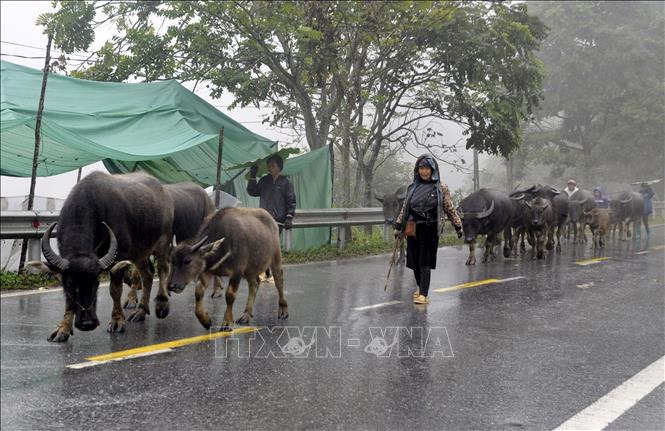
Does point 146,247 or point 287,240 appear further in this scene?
point 287,240

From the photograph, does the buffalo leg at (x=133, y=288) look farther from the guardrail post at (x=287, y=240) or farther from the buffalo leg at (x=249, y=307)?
the guardrail post at (x=287, y=240)

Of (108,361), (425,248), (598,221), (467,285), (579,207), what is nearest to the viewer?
(108,361)

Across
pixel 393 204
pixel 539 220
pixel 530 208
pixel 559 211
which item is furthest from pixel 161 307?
pixel 559 211

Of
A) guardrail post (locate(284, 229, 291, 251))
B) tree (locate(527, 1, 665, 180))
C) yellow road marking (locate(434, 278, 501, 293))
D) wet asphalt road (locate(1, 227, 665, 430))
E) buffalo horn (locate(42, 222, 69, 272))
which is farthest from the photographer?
tree (locate(527, 1, 665, 180))

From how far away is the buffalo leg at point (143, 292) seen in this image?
7379mm

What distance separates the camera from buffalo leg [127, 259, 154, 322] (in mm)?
7379

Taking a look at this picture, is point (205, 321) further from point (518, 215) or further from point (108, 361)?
point (518, 215)

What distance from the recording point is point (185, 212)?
8477 mm

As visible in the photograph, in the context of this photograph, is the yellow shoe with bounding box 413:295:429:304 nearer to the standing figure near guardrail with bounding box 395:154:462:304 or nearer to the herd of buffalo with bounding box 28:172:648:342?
the standing figure near guardrail with bounding box 395:154:462:304

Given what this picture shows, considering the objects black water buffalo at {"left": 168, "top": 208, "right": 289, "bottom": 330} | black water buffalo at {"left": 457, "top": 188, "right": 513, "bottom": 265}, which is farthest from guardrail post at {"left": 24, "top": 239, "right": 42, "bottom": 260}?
black water buffalo at {"left": 457, "top": 188, "right": 513, "bottom": 265}

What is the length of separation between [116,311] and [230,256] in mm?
1257

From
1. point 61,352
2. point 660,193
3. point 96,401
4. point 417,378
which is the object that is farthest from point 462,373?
point 660,193

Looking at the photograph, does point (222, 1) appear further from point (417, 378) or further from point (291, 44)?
point (417, 378)

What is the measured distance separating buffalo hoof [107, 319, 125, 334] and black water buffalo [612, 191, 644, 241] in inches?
811
